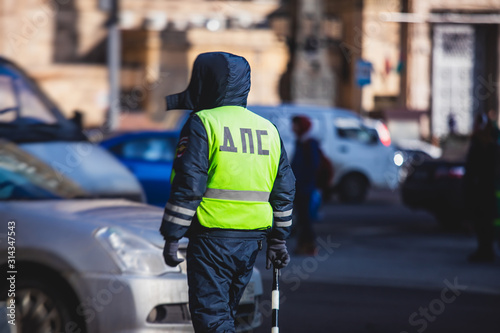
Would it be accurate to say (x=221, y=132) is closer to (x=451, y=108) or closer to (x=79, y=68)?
(x=79, y=68)

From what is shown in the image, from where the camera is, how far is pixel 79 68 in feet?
113

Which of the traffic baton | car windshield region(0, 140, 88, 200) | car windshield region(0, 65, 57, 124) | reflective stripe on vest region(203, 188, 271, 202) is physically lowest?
the traffic baton

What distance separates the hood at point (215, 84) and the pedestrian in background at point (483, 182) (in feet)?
22.4

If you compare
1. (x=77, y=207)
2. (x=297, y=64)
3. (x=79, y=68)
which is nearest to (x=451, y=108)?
(x=297, y=64)

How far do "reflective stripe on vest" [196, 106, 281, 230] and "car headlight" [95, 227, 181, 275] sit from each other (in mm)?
1066

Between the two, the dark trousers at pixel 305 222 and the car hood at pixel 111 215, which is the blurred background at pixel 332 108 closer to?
the dark trousers at pixel 305 222

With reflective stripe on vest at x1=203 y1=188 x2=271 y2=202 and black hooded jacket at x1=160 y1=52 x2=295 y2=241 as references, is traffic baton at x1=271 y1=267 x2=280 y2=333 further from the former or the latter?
reflective stripe on vest at x1=203 y1=188 x2=271 y2=202

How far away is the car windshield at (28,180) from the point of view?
236 inches

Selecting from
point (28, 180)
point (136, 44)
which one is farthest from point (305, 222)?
point (136, 44)

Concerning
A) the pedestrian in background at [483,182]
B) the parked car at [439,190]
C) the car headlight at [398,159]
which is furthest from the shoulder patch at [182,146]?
the car headlight at [398,159]

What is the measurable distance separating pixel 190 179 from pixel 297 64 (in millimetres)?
30333

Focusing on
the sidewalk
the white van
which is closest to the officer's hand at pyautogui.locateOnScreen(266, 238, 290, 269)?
the sidewalk

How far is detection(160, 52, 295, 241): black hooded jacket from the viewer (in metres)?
4.16

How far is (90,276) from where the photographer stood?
516 cm
